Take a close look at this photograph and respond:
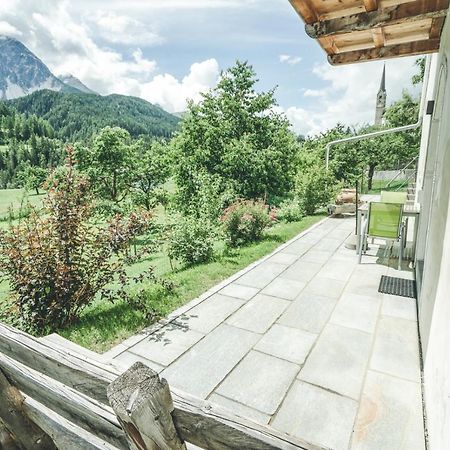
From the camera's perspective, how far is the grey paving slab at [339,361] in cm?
276

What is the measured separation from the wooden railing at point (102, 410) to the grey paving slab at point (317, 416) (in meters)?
1.37

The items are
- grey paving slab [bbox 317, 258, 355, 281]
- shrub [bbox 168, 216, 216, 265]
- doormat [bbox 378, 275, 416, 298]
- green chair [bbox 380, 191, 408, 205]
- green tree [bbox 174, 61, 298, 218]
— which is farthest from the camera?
green tree [bbox 174, 61, 298, 218]

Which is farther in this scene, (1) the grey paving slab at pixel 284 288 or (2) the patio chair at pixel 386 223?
(2) the patio chair at pixel 386 223

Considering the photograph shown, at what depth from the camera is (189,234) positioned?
21.6 ft

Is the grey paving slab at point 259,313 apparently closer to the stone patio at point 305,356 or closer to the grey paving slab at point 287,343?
the stone patio at point 305,356

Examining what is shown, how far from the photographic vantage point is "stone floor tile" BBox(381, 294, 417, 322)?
3912mm

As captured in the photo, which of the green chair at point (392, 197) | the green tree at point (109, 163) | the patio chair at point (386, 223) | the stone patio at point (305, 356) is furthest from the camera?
the green tree at point (109, 163)

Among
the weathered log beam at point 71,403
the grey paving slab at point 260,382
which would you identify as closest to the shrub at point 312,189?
the grey paving slab at point 260,382

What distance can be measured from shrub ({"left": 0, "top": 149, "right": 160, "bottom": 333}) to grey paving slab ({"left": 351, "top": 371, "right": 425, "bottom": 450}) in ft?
9.48

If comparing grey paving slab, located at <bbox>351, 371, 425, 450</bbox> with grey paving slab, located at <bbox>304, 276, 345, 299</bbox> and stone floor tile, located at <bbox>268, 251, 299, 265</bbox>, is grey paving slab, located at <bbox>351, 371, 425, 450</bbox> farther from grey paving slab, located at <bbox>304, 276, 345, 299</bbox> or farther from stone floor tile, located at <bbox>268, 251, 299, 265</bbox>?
stone floor tile, located at <bbox>268, 251, 299, 265</bbox>

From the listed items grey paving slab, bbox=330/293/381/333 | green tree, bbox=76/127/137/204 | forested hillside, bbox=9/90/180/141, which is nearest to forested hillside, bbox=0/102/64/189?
forested hillside, bbox=9/90/180/141

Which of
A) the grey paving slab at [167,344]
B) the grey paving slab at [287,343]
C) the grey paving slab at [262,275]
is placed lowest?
the grey paving slab at [167,344]

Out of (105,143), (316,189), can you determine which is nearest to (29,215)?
(316,189)

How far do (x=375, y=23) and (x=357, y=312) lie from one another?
339 centimetres
